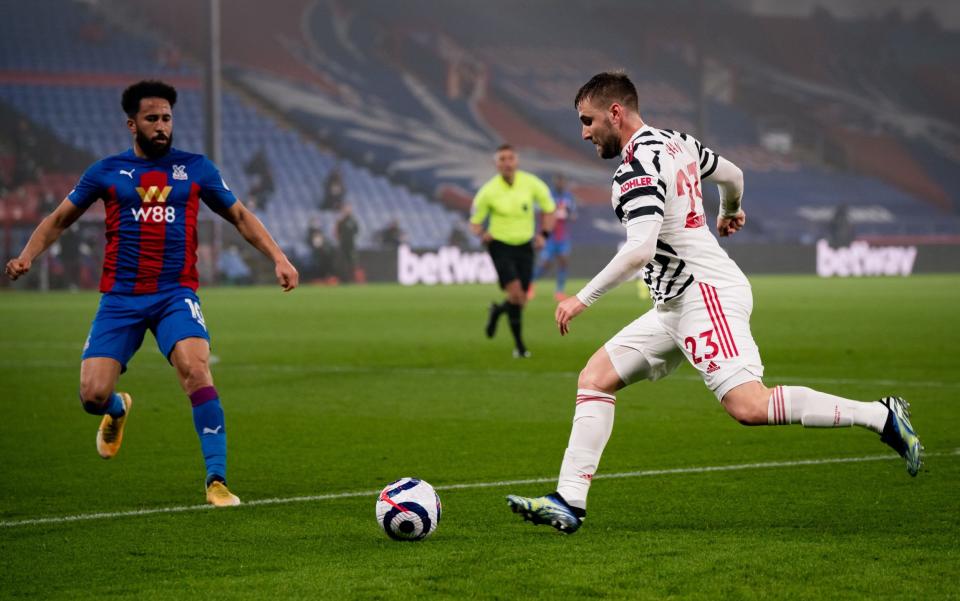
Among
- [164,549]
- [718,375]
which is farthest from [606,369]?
[164,549]

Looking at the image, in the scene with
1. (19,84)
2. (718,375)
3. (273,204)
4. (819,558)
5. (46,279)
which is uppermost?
(19,84)

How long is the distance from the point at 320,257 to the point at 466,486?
96.4 feet

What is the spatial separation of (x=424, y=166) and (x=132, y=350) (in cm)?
3889

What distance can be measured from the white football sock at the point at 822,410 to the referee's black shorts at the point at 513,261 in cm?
965

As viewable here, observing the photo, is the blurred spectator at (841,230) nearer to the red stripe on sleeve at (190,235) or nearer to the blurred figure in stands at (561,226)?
the blurred figure in stands at (561,226)

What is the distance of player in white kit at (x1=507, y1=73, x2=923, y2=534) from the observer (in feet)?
18.2

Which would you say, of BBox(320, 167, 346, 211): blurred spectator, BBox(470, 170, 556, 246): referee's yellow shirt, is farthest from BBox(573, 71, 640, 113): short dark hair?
BBox(320, 167, 346, 211): blurred spectator

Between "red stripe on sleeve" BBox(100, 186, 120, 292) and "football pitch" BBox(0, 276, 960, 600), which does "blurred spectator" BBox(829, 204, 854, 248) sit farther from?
"red stripe on sleeve" BBox(100, 186, 120, 292)

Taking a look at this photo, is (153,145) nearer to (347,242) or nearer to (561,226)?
(561,226)

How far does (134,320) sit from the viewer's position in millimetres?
6969

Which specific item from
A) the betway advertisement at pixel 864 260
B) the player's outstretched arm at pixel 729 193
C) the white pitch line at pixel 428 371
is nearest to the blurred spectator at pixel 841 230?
the betway advertisement at pixel 864 260

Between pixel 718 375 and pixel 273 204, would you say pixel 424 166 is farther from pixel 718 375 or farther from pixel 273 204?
pixel 718 375

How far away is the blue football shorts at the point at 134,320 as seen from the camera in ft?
22.8

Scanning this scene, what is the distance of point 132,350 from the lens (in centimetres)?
709
